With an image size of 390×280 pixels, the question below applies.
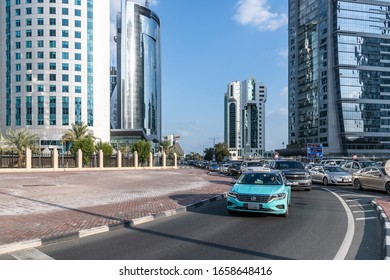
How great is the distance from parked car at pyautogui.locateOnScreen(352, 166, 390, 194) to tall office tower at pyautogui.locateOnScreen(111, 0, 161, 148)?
407 ft

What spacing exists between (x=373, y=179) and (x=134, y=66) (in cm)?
13540

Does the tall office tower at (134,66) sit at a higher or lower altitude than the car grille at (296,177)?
higher

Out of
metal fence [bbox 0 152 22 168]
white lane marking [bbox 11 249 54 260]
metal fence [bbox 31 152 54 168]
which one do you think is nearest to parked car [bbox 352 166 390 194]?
white lane marking [bbox 11 249 54 260]

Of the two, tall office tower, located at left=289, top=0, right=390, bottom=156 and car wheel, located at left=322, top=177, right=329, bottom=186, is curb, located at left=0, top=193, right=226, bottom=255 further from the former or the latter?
tall office tower, located at left=289, top=0, right=390, bottom=156

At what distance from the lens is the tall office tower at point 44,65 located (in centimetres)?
9150

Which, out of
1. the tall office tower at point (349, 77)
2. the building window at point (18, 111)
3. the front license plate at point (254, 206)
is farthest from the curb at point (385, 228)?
the tall office tower at point (349, 77)

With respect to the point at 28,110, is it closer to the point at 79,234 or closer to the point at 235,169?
the point at 235,169

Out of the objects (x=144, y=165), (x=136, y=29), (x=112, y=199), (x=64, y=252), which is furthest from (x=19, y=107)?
(x=64, y=252)

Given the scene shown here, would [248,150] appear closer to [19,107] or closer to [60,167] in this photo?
[19,107]

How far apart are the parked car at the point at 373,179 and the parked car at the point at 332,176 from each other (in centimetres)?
233

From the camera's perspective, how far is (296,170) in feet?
61.3

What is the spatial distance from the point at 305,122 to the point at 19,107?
101288mm

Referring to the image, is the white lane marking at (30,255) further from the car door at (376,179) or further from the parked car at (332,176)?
the parked car at (332,176)

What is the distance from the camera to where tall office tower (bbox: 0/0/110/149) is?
9150cm
